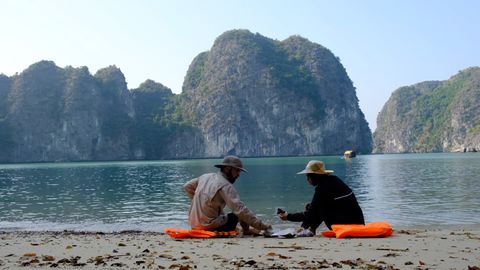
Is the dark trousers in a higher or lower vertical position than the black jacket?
lower

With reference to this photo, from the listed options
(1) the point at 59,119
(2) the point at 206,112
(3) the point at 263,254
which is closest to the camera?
(3) the point at 263,254

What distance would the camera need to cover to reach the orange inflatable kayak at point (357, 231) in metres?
7.68

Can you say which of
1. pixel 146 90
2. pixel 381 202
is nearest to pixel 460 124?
pixel 146 90

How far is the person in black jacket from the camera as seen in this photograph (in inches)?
298

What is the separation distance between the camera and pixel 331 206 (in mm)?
7770

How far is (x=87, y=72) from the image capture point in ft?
501

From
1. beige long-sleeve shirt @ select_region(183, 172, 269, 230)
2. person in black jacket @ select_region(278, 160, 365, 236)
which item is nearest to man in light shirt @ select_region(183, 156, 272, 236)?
beige long-sleeve shirt @ select_region(183, 172, 269, 230)

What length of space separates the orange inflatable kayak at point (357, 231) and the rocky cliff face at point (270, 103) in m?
142

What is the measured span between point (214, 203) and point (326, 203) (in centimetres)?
177

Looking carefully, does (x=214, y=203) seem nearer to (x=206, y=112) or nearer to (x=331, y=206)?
(x=331, y=206)

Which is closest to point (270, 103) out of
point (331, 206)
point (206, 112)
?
point (206, 112)

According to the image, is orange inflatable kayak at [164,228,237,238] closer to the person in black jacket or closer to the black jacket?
the person in black jacket

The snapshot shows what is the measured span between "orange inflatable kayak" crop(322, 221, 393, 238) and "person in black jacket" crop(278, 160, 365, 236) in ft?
0.49

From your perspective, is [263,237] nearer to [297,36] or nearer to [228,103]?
[228,103]
